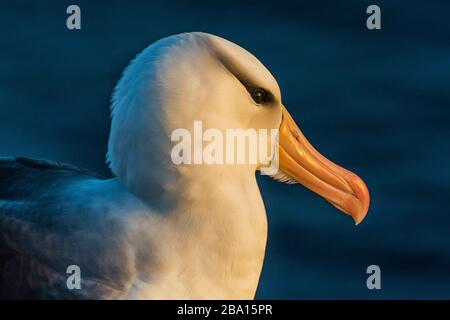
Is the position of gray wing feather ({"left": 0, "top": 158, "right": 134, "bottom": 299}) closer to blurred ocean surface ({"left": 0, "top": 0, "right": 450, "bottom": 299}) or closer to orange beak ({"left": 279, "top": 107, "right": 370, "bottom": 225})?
orange beak ({"left": 279, "top": 107, "right": 370, "bottom": 225})

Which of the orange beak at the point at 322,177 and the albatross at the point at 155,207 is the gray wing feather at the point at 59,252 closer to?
the albatross at the point at 155,207

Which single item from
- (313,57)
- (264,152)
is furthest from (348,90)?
(264,152)

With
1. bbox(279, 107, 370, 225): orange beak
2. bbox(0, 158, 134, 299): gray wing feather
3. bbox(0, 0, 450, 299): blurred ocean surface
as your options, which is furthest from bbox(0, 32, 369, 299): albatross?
bbox(0, 0, 450, 299): blurred ocean surface

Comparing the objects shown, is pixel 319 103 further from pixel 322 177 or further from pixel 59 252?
pixel 59 252

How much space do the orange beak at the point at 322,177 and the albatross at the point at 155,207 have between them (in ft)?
1.64

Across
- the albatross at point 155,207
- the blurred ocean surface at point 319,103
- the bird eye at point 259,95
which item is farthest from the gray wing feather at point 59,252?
the blurred ocean surface at point 319,103

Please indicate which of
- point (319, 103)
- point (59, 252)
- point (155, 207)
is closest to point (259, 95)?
point (155, 207)

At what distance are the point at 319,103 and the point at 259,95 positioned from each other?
4013 millimetres

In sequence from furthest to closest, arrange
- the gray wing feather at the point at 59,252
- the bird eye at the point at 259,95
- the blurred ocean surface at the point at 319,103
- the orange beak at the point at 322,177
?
the blurred ocean surface at the point at 319,103, the orange beak at the point at 322,177, the bird eye at the point at 259,95, the gray wing feather at the point at 59,252

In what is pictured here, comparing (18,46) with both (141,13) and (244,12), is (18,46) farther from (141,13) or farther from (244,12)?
(244,12)

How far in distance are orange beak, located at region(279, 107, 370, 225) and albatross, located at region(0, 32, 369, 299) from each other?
1.64ft

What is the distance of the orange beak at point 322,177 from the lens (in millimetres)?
7555

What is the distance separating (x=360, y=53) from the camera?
1170cm

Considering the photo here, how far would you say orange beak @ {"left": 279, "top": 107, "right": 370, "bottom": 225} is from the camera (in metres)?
7.55
